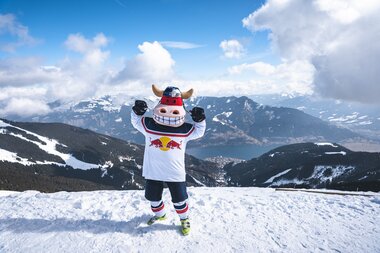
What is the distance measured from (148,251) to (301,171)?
147m

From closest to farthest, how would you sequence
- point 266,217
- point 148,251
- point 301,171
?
point 148,251, point 266,217, point 301,171

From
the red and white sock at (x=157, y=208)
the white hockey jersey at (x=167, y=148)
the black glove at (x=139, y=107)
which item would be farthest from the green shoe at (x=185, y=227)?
the black glove at (x=139, y=107)

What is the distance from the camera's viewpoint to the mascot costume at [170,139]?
6938 millimetres

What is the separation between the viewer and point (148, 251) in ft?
19.8

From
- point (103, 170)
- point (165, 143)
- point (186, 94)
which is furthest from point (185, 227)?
point (103, 170)

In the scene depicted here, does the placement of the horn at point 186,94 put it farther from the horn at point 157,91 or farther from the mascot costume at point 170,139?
the horn at point 157,91

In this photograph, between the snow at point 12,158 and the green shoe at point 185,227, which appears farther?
the snow at point 12,158

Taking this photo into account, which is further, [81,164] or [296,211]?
[81,164]

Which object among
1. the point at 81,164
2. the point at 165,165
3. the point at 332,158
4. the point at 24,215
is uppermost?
the point at 165,165

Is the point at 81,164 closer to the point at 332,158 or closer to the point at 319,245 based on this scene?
the point at 332,158

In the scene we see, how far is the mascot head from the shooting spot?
271 inches

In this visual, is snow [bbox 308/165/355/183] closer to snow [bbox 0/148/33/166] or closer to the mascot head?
the mascot head

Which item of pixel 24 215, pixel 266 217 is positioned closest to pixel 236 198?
pixel 266 217

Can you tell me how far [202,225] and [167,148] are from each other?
2200 mm
